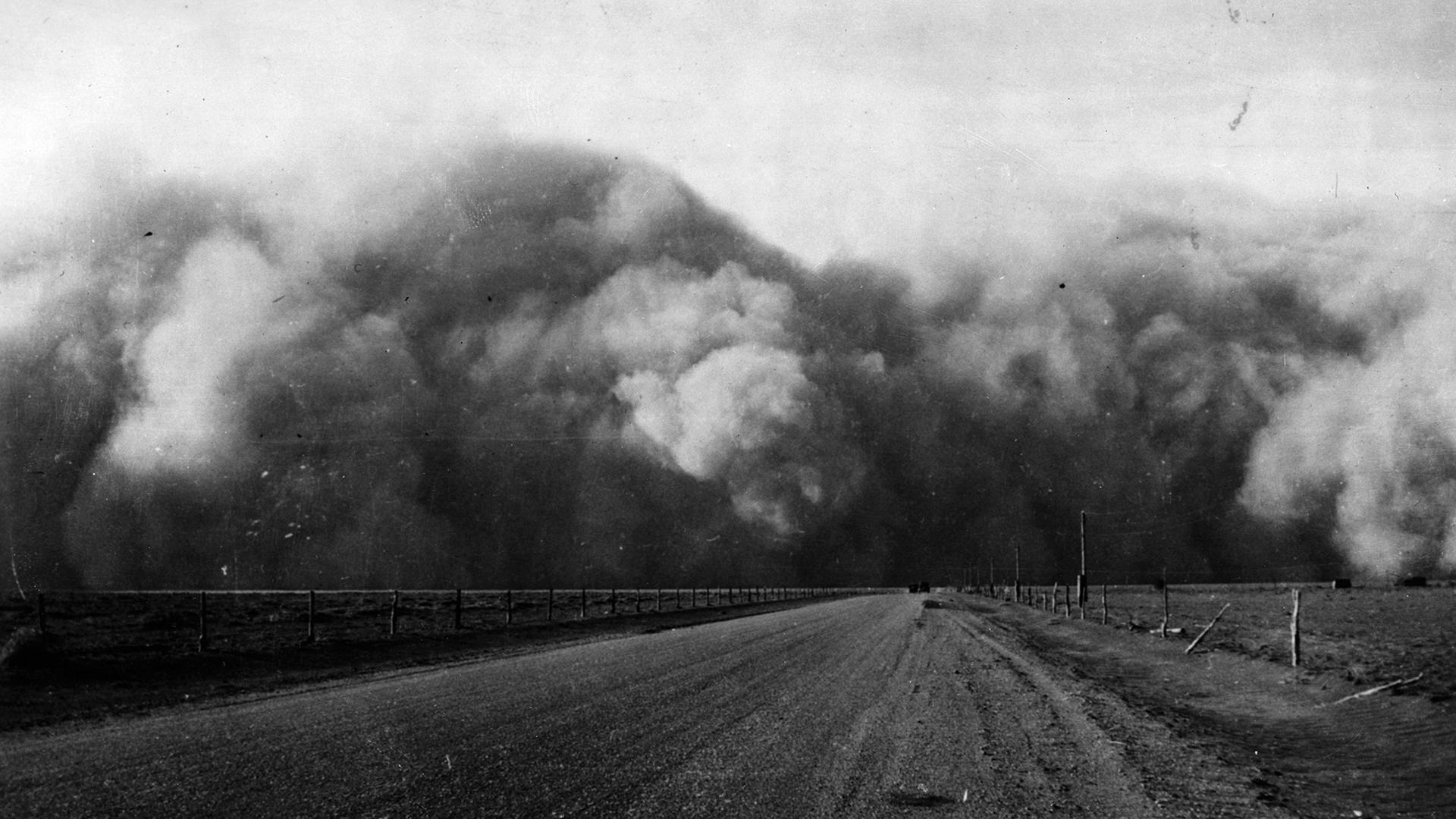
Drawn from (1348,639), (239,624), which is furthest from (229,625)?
(1348,639)

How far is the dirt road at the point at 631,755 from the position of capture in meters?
7.46

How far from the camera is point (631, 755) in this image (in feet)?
30.4

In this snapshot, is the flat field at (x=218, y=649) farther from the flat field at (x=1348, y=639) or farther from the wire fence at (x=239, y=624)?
the flat field at (x=1348, y=639)

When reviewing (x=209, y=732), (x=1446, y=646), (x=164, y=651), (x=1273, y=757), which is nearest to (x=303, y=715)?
(x=209, y=732)

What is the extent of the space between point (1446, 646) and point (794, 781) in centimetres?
2726

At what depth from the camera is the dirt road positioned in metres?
7.46

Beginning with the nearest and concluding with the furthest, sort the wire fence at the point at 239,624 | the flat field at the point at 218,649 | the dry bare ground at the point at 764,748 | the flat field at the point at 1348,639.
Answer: the dry bare ground at the point at 764,748
the flat field at the point at 218,649
the flat field at the point at 1348,639
the wire fence at the point at 239,624

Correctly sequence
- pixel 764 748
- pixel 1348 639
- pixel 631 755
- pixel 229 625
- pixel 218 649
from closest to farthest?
pixel 631 755 < pixel 764 748 < pixel 218 649 < pixel 1348 639 < pixel 229 625

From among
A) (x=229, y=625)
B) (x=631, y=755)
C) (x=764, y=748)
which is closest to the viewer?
(x=631, y=755)

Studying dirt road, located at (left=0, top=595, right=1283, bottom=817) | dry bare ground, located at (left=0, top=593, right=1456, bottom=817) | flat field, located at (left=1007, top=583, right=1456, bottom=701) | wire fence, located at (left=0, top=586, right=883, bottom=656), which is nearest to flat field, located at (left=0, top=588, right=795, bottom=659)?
wire fence, located at (left=0, top=586, right=883, bottom=656)

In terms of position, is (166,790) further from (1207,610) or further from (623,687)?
(1207,610)

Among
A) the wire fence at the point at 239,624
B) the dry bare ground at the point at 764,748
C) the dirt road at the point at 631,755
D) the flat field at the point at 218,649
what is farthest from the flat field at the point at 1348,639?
the wire fence at the point at 239,624

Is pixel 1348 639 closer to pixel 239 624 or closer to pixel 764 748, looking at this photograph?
pixel 764 748

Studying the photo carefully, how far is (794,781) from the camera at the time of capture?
8328 mm
